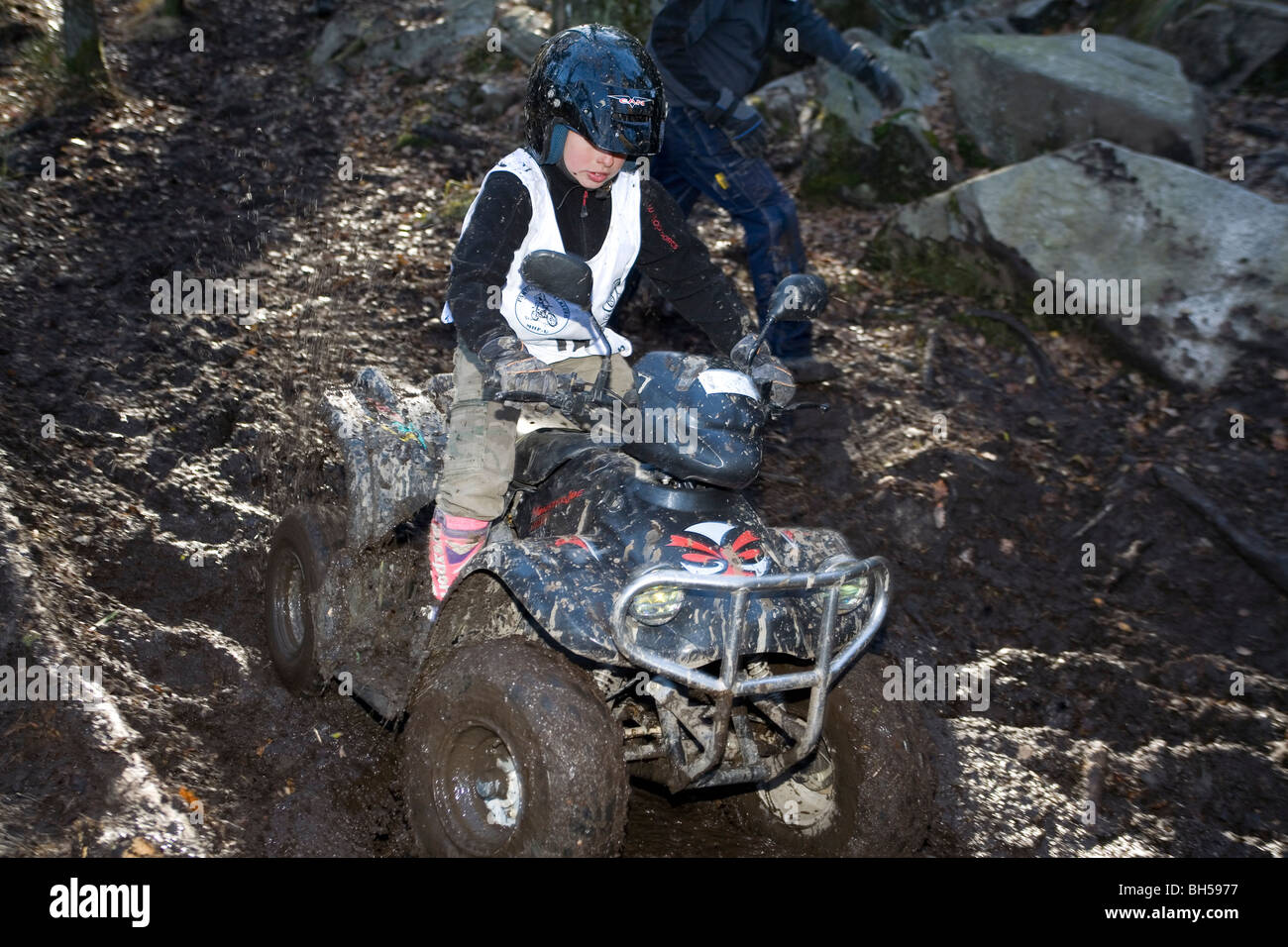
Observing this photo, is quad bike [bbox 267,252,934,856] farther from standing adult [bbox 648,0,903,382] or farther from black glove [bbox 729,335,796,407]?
standing adult [bbox 648,0,903,382]

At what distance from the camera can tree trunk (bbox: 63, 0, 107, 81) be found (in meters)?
9.17

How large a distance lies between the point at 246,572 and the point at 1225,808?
4405 millimetres

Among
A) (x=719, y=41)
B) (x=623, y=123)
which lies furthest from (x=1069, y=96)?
(x=623, y=123)

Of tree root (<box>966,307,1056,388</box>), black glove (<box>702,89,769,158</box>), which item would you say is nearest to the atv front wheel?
black glove (<box>702,89,769,158</box>)

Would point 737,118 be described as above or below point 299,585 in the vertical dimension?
above

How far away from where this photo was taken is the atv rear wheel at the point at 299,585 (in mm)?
4441

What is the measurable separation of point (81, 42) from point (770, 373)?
8.45m

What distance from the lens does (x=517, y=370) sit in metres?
3.29

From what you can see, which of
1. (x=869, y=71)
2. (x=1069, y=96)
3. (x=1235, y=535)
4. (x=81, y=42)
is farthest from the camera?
(x=81, y=42)

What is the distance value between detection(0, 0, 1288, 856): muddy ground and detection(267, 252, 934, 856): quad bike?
652 mm

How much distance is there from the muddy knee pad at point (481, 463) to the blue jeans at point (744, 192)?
3235 millimetres

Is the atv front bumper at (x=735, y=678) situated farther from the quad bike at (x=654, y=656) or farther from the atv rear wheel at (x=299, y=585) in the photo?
the atv rear wheel at (x=299, y=585)

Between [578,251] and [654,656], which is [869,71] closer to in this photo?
[578,251]
